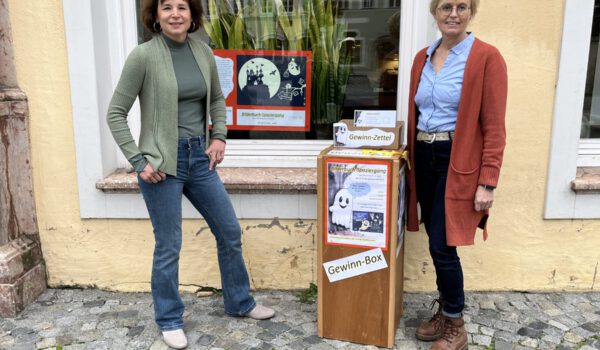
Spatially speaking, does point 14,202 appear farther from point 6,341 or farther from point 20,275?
point 6,341

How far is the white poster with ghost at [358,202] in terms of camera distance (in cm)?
267

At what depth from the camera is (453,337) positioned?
281 centimetres

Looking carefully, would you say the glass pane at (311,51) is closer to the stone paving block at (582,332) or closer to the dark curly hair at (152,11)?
the dark curly hair at (152,11)

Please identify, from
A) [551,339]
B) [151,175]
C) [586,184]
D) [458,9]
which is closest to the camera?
[458,9]

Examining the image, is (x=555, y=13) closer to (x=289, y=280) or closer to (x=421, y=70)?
(x=421, y=70)

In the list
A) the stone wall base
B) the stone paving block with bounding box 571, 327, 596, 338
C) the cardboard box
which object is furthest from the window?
the stone wall base

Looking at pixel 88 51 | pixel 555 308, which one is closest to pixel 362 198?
pixel 555 308

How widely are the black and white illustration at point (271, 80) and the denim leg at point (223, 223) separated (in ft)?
3.19

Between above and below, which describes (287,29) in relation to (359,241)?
above

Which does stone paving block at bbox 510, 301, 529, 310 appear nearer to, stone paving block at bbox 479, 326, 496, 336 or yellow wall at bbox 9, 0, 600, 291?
yellow wall at bbox 9, 0, 600, 291

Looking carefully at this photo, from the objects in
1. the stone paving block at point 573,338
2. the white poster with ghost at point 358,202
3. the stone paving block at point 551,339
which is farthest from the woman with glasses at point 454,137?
the stone paving block at point 573,338

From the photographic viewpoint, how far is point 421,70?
2.71 metres

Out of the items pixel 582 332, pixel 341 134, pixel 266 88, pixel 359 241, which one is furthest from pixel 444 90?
pixel 582 332

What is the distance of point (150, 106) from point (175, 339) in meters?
1.25
